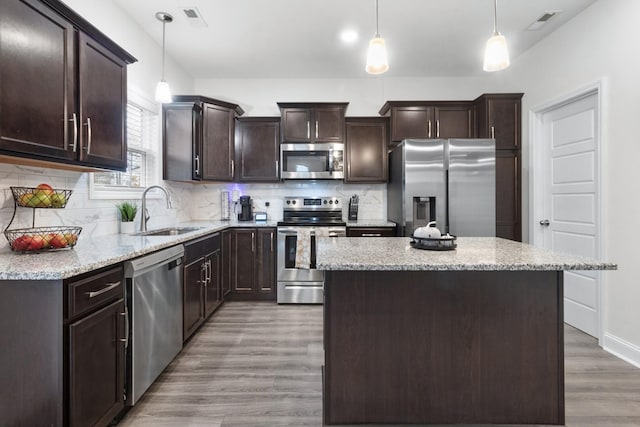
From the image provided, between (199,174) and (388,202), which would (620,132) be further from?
(199,174)

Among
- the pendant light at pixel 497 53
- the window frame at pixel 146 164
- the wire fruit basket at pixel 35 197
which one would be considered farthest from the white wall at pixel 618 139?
the window frame at pixel 146 164

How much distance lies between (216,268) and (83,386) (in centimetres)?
196

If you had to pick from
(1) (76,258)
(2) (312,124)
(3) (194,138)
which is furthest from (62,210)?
(2) (312,124)

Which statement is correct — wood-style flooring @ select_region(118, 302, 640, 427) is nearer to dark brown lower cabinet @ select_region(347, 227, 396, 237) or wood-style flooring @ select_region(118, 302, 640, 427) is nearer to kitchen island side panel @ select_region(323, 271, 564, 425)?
kitchen island side panel @ select_region(323, 271, 564, 425)

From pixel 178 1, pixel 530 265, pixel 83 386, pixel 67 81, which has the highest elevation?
pixel 178 1

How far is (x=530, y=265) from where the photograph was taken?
1406 millimetres

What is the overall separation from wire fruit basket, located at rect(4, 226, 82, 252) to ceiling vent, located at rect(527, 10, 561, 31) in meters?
4.12

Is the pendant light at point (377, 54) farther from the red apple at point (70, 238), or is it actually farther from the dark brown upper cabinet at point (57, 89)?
the red apple at point (70, 238)

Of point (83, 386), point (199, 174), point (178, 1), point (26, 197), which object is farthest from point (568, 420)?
point (178, 1)

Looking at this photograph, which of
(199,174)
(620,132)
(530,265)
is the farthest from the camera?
(199,174)

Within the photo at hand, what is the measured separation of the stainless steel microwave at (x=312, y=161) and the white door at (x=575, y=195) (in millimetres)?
2240

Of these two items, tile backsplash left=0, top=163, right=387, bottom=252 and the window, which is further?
the window

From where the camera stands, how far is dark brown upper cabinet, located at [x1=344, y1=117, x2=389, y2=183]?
4168 mm

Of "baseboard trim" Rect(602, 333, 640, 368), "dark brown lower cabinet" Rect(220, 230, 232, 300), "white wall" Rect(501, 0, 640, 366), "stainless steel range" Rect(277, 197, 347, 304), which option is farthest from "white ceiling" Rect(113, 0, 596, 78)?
"baseboard trim" Rect(602, 333, 640, 368)
